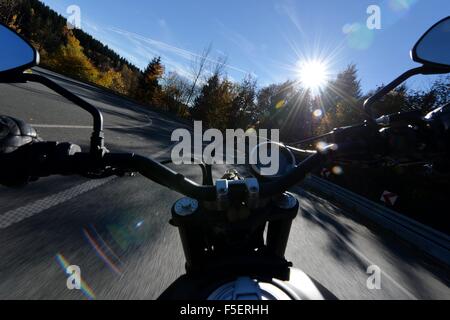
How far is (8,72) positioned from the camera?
3.77 ft

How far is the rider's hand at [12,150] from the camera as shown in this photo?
0.98m

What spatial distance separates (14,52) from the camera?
138 centimetres

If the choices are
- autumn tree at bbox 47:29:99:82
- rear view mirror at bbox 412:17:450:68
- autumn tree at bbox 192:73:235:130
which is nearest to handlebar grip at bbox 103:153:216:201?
rear view mirror at bbox 412:17:450:68

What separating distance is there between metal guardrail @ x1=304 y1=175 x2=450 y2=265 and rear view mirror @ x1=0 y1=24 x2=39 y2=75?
21.3 feet

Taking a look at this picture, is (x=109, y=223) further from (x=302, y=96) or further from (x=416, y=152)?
(x=302, y=96)

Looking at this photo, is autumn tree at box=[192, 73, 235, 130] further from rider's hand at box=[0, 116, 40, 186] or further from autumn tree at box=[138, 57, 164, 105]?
rider's hand at box=[0, 116, 40, 186]

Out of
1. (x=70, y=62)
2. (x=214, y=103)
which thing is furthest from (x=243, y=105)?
(x=70, y=62)

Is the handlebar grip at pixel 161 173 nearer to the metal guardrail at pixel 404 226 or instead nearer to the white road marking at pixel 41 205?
the white road marking at pixel 41 205

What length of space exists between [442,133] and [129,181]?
4.56 meters

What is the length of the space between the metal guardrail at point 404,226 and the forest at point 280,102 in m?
4.98

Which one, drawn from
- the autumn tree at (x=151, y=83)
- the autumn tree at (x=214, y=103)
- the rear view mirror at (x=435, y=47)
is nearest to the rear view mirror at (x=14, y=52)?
the rear view mirror at (x=435, y=47)

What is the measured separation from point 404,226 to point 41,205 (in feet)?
25.8

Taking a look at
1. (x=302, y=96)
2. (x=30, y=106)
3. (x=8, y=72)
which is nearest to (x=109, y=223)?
(x=8, y=72)
